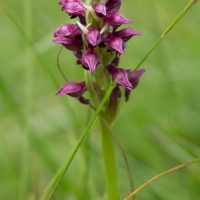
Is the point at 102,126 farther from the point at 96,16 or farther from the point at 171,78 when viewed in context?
the point at 171,78

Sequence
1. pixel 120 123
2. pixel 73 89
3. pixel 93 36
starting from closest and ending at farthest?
pixel 93 36 → pixel 73 89 → pixel 120 123

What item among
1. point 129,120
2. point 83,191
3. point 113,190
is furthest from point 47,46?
point 113,190

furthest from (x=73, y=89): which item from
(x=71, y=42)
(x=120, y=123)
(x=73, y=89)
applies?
(x=120, y=123)

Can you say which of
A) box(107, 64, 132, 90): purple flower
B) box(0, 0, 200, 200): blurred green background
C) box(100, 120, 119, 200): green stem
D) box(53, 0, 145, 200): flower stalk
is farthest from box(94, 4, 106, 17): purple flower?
box(0, 0, 200, 200): blurred green background

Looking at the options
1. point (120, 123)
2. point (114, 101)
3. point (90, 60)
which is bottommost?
point (120, 123)

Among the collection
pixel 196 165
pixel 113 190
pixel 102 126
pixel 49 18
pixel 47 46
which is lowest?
pixel 196 165

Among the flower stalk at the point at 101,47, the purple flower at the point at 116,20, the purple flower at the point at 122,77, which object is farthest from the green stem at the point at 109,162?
the purple flower at the point at 116,20

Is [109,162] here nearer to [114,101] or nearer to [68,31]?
[114,101]
